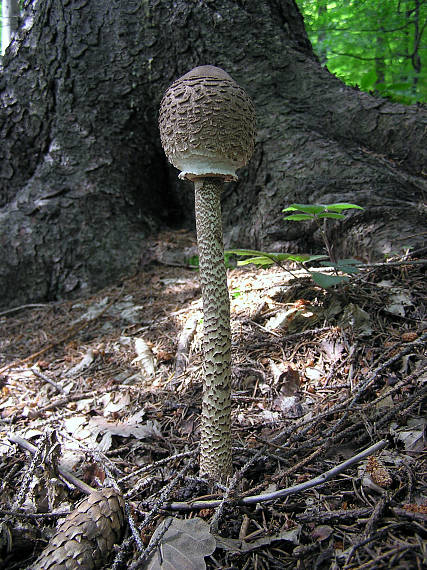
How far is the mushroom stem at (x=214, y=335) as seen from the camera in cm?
170

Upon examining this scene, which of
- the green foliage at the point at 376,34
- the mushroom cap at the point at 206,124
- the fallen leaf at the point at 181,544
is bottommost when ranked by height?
the fallen leaf at the point at 181,544

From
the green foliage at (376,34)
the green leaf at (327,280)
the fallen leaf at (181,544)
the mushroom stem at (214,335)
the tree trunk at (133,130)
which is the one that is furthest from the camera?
the green foliage at (376,34)

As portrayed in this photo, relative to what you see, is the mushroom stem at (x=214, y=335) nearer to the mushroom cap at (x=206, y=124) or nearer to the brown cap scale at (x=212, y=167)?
the brown cap scale at (x=212, y=167)

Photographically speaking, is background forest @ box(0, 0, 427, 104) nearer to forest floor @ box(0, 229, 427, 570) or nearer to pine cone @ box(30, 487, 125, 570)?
forest floor @ box(0, 229, 427, 570)

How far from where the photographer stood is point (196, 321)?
10.0ft

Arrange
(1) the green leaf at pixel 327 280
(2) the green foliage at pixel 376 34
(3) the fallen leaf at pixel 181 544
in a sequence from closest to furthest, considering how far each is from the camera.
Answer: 1. (3) the fallen leaf at pixel 181 544
2. (1) the green leaf at pixel 327 280
3. (2) the green foliage at pixel 376 34

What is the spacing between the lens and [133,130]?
15.2 ft

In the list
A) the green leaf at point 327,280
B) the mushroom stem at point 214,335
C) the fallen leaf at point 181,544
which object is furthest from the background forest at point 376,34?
the fallen leaf at point 181,544

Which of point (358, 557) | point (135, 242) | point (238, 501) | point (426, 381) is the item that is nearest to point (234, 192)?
point (135, 242)

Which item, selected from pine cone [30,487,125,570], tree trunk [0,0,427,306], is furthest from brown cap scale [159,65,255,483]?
tree trunk [0,0,427,306]

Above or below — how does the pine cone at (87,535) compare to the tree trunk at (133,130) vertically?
below

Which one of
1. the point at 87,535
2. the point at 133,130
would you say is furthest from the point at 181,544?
the point at 133,130

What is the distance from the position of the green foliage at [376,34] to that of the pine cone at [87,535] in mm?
6546

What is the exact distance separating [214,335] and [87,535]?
92cm
